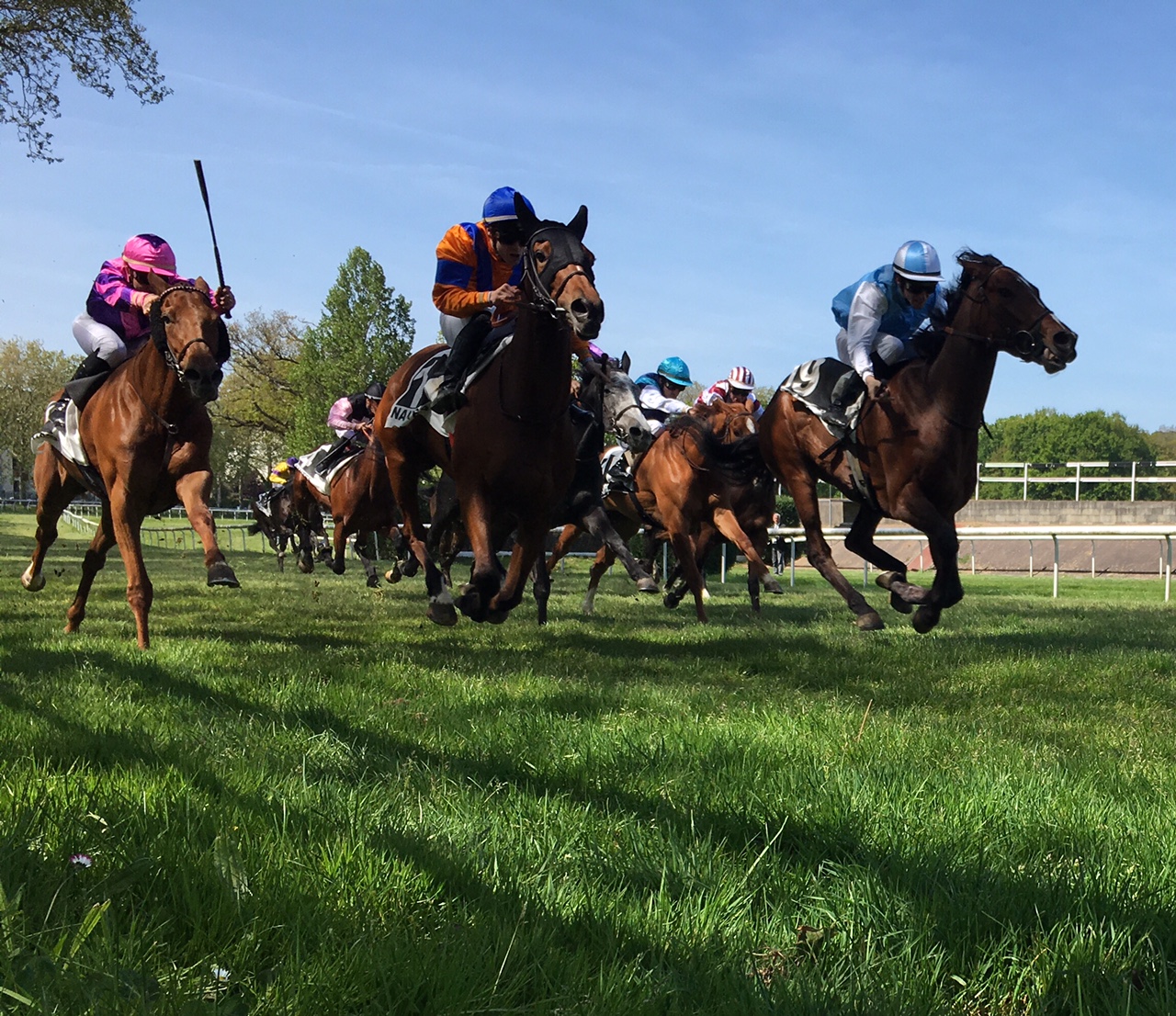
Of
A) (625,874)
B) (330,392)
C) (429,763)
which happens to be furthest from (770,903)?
(330,392)

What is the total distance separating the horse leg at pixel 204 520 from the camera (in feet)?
22.9

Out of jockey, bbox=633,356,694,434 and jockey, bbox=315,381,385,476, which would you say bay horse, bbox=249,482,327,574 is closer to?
jockey, bbox=315,381,385,476

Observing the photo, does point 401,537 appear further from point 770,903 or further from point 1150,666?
point 770,903

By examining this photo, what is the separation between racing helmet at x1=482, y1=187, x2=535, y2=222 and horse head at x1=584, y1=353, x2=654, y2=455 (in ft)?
3.51

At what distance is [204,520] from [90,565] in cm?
173

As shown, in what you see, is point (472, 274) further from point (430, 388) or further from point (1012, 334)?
point (1012, 334)

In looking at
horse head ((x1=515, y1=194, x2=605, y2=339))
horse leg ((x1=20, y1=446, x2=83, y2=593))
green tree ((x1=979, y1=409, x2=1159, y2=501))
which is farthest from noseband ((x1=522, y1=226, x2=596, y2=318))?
green tree ((x1=979, y1=409, x2=1159, y2=501))

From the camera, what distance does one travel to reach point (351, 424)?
14578 mm

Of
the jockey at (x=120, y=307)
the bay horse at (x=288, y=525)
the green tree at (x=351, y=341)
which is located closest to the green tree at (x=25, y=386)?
the green tree at (x=351, y=341)

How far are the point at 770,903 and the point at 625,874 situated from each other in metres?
0.32

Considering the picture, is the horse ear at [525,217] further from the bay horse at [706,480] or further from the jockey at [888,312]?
the bay horse at [706,480]

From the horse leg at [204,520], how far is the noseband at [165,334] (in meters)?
0.72

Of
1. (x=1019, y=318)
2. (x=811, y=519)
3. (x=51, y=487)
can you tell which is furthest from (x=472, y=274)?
(x=51, y=487)

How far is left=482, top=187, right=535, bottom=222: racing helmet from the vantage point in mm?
7148
